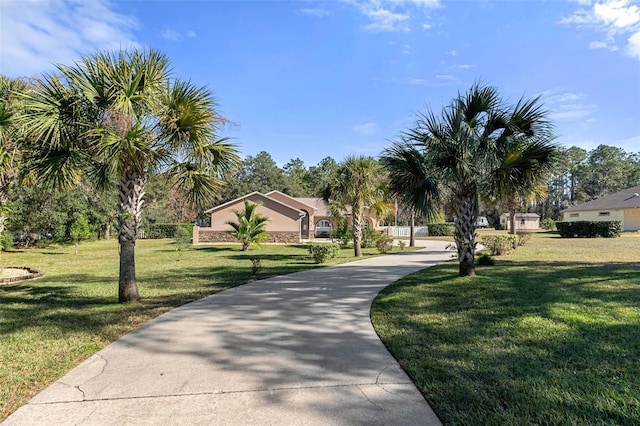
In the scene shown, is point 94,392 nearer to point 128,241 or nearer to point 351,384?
point 351,384

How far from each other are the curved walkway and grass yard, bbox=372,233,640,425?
1.21ft

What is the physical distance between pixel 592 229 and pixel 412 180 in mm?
27228

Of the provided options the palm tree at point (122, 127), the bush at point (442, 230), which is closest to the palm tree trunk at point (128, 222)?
the palm tree at point (122, 127)

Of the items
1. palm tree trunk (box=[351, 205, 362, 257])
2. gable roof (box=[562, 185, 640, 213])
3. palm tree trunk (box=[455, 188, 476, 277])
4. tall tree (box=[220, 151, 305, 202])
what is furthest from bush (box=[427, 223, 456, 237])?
palm tree trunk (box=[455, 188, 476, 277])

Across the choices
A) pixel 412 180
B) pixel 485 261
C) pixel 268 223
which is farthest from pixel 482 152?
pixel 268 223

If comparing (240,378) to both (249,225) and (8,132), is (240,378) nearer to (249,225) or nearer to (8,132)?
(8,132)

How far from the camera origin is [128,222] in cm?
712

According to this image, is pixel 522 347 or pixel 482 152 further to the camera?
pixel 482 152

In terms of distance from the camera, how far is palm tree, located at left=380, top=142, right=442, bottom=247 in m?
8.61

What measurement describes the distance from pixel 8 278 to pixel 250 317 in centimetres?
959

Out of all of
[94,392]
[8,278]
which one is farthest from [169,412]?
[8,278]

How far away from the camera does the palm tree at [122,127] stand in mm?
6414

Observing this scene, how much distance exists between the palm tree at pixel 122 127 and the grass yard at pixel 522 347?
5.05 meters

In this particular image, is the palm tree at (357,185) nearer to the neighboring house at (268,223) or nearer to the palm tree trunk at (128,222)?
the palm tree trunk at (128,222)
